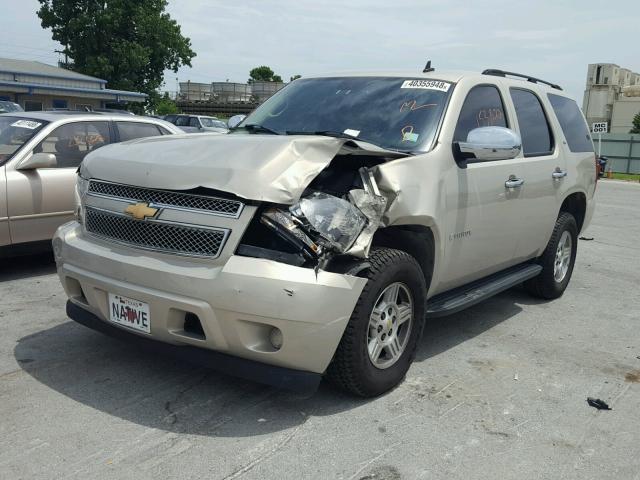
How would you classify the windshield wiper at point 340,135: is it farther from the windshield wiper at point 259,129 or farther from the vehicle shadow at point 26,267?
the vehicle shadow at point 26,267

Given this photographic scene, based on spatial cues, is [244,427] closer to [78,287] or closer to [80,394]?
[80,394]

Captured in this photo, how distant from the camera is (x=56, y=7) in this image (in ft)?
163

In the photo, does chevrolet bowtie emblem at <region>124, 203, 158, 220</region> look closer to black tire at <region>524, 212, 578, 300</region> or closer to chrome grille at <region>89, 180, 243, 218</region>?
chrome grille at <region>89, 180, 243, 218</region>

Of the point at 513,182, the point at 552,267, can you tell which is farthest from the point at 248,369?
the point at 552,267

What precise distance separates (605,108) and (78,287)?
8392 cm

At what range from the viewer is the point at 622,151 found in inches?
1334

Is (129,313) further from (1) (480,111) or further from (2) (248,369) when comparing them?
(1) (480,111)

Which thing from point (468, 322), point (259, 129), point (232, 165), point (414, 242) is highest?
point (259, 129)

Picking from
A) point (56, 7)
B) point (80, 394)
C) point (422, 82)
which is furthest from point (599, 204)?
point (56, 7)

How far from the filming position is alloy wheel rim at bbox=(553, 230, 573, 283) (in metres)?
6.09

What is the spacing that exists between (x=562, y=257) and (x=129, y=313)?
4356 mm

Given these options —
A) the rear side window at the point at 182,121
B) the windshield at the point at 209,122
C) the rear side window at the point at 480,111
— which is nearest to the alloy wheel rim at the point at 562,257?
the rear side window at the point at 480,111

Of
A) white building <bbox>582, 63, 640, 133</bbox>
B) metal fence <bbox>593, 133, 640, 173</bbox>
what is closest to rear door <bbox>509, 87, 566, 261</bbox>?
metal fence <bbox>593, 133, 640, 173</bbox>

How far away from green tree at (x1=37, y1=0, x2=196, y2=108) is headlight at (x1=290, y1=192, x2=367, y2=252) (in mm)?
48538
